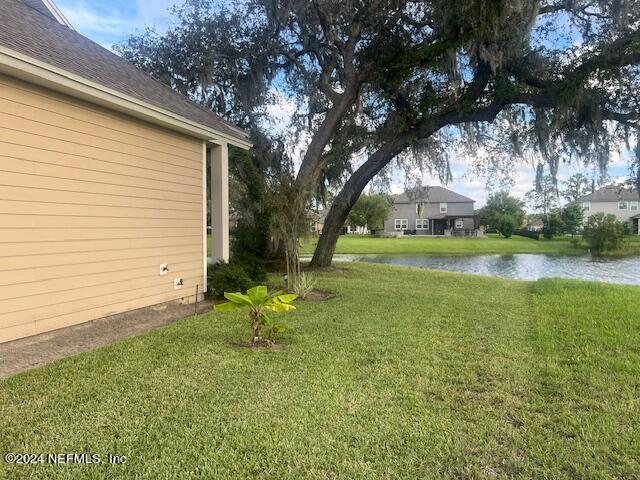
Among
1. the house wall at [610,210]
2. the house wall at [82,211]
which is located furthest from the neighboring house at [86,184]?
the house wall at [610,210]

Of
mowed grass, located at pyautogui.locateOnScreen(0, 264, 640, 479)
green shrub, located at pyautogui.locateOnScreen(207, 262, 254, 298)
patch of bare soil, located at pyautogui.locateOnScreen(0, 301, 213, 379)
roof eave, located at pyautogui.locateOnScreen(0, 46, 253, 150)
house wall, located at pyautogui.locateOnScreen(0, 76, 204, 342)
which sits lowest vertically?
mowed grass, located at pyautogui.locateOnScreen(0, 264, 640, 479)

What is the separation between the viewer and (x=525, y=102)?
897 centimetres

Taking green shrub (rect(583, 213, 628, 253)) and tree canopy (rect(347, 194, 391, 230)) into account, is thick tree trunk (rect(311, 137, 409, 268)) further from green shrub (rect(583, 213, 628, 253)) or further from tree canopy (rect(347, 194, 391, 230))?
tree canopy (rect(347, 194, 391, 230))

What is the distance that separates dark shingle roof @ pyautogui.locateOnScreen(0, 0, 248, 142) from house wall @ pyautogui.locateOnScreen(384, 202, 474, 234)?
36303 mm

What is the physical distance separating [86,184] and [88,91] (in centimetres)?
100

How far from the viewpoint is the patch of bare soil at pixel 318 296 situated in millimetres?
6481

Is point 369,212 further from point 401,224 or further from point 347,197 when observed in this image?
point 347,197

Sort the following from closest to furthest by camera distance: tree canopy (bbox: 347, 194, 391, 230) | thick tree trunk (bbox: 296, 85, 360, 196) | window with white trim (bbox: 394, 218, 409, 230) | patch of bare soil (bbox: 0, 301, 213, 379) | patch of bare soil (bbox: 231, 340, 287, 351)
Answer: patch of bare soil (bbox: 0, 301, 213, 379)
patch of bare soil (bbox: 231, 340, 287, 351)
thick tree trunk (bbox: 296, 85, 360, 196)
tree canopy (bbox: 347, 194, 391, 230)
window with white trim (bbox: 394, 218, 409, 230)

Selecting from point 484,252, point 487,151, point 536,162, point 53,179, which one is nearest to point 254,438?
point 53,179

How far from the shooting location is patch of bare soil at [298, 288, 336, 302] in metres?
6.48

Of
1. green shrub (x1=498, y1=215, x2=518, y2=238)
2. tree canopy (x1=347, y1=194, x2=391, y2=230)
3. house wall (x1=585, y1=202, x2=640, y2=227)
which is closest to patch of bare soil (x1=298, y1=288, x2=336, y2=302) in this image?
tree canopy (x1=347, y1=194, x2=391, y2=230)

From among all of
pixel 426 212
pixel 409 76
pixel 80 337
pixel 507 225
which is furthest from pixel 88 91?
pixel 426 212

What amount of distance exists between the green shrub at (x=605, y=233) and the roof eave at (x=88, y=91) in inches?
1006

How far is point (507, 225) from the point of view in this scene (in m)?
38.5
